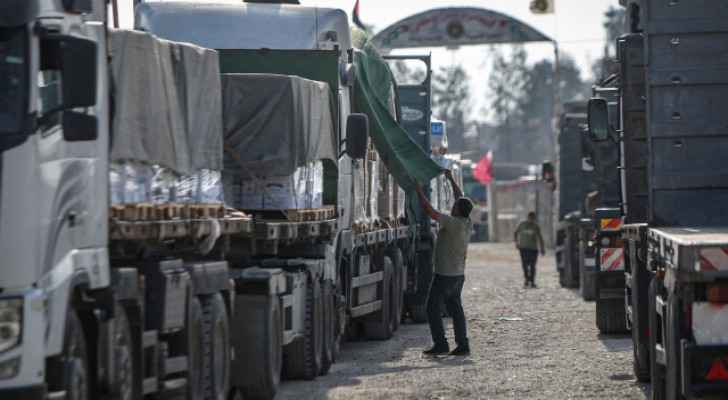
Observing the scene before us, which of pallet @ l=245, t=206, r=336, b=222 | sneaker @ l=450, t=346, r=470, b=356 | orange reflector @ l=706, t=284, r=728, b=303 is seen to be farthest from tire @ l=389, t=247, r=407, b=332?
orange reflector @ l=706, t=284, r=728, b=303

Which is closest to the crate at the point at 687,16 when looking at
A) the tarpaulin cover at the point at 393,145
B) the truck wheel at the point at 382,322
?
the tarpaulin cover at the point at 393,145

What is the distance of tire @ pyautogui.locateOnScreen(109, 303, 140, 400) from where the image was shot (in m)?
10.3

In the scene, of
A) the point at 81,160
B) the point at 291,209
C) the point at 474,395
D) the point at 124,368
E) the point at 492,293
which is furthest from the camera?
the point at 492,293

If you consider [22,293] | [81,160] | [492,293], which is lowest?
[492,293]

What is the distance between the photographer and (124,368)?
34.5ft

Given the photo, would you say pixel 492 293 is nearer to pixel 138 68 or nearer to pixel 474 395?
pixel 474 395

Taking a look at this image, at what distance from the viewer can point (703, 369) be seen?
10.5 meters

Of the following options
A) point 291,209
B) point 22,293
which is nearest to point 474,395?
point 291,209

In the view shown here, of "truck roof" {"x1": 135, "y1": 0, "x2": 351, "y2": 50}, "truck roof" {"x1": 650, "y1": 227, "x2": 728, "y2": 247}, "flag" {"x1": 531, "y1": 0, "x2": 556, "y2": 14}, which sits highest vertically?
"flag" {"x1": 531, "y1": 0, "x2": 556, "y2": 14}

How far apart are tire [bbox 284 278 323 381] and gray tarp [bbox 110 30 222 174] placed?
313cm

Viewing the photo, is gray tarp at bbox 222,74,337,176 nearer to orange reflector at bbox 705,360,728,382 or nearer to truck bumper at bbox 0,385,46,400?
orange reflector at bbox 705,360,728,382

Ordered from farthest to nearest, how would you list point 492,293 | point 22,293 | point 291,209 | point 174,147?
point 492,293 < point 291,209 < point 174,147 < point 22,293

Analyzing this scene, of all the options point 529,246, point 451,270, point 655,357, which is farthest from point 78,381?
point 529,246

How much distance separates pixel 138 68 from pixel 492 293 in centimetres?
2159
